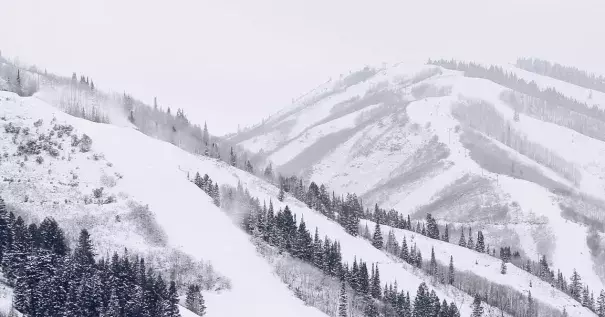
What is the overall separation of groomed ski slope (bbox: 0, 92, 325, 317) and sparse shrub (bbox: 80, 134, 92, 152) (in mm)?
1534

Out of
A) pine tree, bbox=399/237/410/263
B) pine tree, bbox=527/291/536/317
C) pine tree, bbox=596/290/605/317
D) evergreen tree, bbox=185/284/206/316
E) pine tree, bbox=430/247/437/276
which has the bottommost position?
pine tree, bbox=596/290/605/317

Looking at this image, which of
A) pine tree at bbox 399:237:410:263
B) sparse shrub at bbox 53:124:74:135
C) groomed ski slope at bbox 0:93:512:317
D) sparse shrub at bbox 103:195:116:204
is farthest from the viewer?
pine tree at bbox 399:237:410:263

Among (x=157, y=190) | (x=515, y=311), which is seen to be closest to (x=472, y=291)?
(x=515, y=311)

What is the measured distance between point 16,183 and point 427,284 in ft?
280

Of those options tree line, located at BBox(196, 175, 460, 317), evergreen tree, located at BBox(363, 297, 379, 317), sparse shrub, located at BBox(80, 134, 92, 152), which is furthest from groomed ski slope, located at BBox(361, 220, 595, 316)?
sparse shrub, located at BBox(80, 134, 92, 152)

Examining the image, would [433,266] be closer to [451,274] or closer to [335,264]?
[451,274]

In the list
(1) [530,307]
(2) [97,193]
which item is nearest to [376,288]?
(1) [530,307]

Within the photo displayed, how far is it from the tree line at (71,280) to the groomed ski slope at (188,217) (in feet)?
34.6

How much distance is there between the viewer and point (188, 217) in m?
142

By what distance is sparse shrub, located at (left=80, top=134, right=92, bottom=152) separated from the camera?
150m

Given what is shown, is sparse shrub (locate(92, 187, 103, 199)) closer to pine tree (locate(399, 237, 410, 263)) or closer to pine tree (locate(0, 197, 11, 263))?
pine tree (locate(0, 197, 11, 263))

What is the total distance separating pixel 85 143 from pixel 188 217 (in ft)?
90.6

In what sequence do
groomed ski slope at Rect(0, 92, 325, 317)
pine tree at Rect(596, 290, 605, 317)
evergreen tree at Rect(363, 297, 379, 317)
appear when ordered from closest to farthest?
groomed ski slope at Rect(0, 92, 325, 317)
evergreen tree at Rect(363, 297, 379, 317)
pine tree at Rect(596, 290, 605, 317)

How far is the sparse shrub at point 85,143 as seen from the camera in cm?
14962
